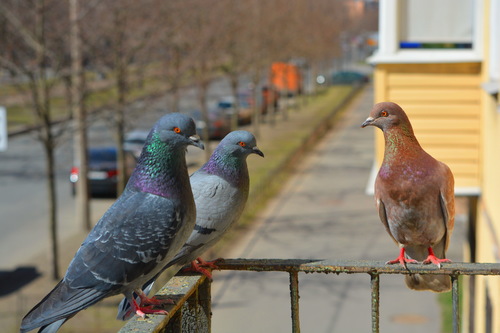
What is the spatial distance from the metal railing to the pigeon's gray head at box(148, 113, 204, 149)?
0.53 meters

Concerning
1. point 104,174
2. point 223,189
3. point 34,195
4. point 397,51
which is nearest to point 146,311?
point 223,189

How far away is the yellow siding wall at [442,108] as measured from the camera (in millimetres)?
10125

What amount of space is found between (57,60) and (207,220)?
10045mm

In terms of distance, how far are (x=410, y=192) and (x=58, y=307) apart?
5.16 ft

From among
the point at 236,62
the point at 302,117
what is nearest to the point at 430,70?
the point at 236,62

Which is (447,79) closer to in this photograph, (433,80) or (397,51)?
(433,80)

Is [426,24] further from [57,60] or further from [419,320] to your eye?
[57,60]

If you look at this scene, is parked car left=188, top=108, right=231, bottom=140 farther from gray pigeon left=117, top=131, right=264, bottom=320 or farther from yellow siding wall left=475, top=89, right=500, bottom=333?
gray pigeon left=117, top=131, right=264, bottom=320

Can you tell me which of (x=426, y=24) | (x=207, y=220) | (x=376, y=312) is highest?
(x=426, y=24)

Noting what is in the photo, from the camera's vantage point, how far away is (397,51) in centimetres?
1009

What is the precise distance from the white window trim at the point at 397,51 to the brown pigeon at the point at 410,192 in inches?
258

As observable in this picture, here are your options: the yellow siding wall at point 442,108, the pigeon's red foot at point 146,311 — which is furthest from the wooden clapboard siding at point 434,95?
the pigeon's red foot at point 146,311

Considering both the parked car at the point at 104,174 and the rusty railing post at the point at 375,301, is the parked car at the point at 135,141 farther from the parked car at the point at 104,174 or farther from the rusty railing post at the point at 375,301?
the rusty railing post at the point at 375,301

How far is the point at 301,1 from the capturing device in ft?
136
